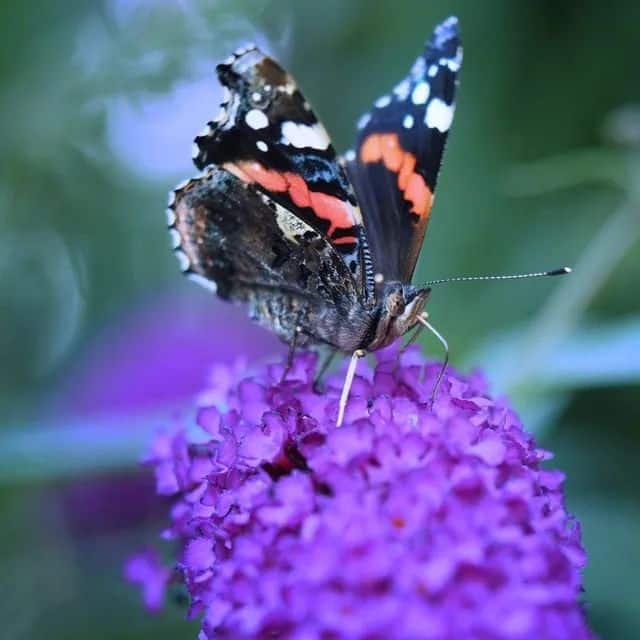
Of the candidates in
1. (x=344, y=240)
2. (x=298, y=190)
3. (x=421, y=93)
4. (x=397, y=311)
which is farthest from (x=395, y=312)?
(x=421, y=93)

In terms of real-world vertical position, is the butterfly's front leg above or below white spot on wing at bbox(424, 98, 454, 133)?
below

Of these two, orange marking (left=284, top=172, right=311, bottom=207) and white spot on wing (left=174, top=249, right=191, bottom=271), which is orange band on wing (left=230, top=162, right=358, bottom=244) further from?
white spot on wing (left=174, top=249, right=191, bottom=271)

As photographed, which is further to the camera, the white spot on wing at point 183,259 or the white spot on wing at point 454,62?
the white spot on wing at point 183,259

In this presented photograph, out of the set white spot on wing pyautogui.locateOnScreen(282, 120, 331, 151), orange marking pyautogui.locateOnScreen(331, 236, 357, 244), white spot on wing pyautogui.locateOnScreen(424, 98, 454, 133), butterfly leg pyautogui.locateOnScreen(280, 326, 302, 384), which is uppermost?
white spot on wing pyautogui.locateOnScreen(424, 98, 454, 133)

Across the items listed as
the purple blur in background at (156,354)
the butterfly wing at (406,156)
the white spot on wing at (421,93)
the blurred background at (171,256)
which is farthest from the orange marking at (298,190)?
the purple blur in background at (156,354)

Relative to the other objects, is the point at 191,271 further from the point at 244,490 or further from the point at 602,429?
the point at 602,429

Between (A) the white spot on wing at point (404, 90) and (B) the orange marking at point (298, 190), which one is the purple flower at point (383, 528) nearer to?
(B) the orange marking at point (298, 190)

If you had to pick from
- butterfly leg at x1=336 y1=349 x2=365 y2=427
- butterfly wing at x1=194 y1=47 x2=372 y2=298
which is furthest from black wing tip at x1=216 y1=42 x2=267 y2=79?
butterfly leg at x1=336 y1=349 x2=365 y2=427
